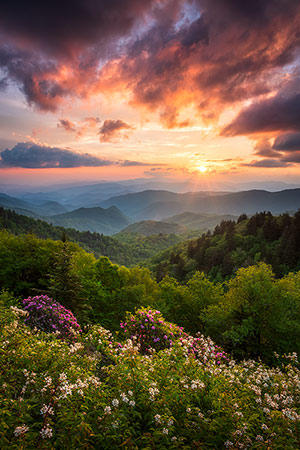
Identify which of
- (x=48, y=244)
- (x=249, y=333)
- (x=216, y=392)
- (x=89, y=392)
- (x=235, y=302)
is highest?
(x=89, y=392)

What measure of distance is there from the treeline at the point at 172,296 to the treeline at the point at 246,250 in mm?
57983

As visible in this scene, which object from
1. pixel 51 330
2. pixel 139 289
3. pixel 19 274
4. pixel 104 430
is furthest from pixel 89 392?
pixel 19 274

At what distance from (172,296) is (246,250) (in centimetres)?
8284

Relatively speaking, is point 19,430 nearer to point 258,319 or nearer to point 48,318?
point 48,318

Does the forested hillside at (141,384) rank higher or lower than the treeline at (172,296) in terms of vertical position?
higher

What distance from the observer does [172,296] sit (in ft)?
98.4

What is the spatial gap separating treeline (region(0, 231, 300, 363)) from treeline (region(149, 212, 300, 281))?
5798 centimetres

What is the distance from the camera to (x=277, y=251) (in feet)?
282

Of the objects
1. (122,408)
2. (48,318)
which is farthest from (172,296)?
(122,408)

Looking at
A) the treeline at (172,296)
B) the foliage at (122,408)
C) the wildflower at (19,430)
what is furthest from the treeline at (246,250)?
the wildflower at (19,430)

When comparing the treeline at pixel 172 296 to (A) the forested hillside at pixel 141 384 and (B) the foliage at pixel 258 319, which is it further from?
(A) the forested hillside at pixel 141 384

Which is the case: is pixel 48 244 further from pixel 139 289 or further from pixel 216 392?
pixel 216 392

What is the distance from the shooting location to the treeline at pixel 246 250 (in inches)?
3206

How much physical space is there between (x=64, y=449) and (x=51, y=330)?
8432mm
